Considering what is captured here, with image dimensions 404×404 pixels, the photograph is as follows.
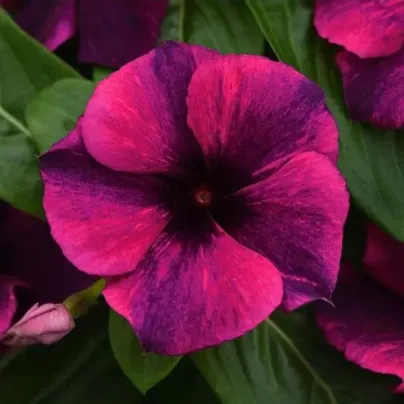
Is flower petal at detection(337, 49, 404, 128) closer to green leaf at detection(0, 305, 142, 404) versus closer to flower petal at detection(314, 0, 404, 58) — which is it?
flower petal at detection(314, 0, 404, 58)

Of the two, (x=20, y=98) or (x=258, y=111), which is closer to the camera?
(x=258, y=111)

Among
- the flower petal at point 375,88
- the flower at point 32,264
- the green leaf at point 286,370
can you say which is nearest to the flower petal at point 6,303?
the flower at point 32,264

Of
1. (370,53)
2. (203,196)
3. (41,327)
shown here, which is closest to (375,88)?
(370,53)

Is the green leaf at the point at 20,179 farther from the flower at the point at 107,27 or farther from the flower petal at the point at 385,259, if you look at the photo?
the flower petal at the point at 385,259

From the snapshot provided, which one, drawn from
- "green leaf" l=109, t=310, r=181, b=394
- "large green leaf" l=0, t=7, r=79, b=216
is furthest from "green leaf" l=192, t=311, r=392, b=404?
"large green leaf" l=0, t=7, r=79, b=216

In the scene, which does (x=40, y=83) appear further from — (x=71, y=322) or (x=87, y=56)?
(x=71, y=322)

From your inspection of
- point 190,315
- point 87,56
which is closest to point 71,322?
point 190,315

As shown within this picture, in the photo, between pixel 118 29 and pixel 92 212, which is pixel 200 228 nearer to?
pixel 92 212

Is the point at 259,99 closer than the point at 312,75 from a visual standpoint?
Yes
